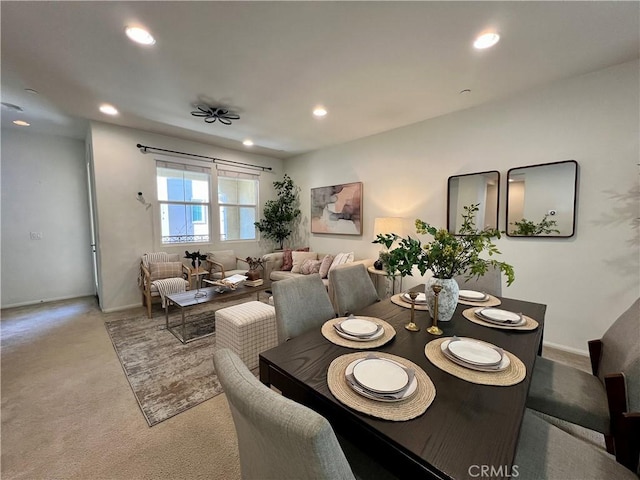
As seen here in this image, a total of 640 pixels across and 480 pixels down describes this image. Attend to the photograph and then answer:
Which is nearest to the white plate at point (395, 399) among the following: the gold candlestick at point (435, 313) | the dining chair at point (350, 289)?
the gold candlestick at point (435, 313)

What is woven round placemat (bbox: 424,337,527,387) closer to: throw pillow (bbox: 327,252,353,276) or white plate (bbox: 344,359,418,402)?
white plate (bbox: 344,359,418,402)

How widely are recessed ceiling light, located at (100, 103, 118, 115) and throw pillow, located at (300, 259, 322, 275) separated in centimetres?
333

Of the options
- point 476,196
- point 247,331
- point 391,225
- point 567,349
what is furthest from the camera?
point 391,225

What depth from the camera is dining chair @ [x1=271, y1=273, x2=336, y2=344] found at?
151 cm

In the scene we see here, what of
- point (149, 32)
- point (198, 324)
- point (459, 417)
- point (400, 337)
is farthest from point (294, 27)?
point (198, 324)

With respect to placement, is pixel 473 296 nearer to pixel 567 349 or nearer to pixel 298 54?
pixel 567 349

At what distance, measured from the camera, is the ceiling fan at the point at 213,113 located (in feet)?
10.3

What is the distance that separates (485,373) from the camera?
990mm

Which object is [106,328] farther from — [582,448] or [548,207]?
[548,207]

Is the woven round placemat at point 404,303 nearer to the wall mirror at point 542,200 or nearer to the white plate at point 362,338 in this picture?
the white plate at point 362,338

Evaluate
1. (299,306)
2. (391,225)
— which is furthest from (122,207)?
(391,225)

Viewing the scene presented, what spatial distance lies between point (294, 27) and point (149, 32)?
41.9 inches

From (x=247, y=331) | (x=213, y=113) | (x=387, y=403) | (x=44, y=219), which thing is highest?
(x=213, y=113)

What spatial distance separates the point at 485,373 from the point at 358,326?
22.6 inches
